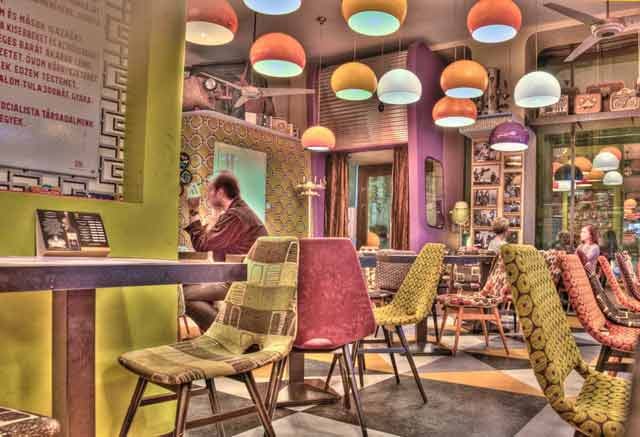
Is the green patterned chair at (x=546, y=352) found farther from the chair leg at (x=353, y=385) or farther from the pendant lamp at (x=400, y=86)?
the pendant lamp at (x=400, y=86)

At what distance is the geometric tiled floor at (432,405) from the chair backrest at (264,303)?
2.27 ft

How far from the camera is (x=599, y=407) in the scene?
4.49 ft

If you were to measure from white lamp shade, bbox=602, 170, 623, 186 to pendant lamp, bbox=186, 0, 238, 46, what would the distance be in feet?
22.2

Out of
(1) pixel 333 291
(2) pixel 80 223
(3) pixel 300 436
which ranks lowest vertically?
(3) pixel 300 436

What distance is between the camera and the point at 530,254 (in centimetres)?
143

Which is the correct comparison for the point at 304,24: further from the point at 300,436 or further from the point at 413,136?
the point at 300,436

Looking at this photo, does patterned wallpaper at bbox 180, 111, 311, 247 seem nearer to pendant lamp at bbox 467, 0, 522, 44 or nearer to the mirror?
the mirror

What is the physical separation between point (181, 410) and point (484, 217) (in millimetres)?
8067

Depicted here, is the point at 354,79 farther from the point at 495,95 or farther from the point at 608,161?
the point at 608,161

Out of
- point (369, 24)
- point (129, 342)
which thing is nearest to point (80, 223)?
point (129, 342)

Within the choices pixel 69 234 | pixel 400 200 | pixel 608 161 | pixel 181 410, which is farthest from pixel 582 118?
pixel 181 410

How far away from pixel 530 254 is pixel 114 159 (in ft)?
5.59

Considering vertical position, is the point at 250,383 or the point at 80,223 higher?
the point at 80,223

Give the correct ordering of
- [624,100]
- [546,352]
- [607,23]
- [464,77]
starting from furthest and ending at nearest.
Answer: [624,100] → [607,23] → [464,77] → [546,352]
